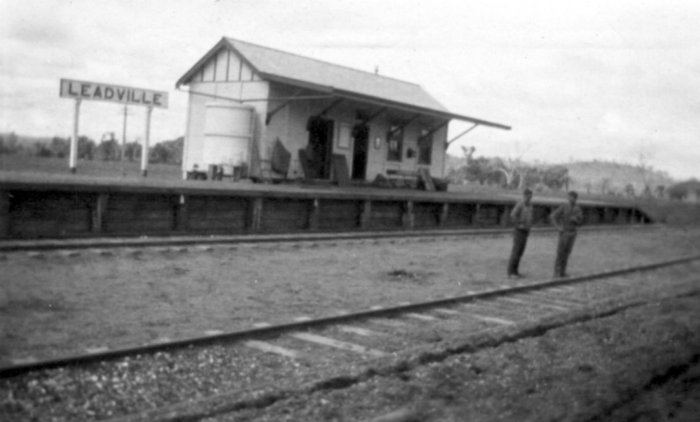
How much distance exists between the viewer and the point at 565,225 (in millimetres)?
13969

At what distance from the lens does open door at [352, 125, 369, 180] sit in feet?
89.0

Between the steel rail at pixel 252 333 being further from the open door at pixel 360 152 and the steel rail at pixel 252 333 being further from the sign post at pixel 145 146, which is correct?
the open door at pixel 360 152

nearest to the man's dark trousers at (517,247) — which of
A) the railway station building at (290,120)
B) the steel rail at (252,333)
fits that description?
the steel rail at (252,333)

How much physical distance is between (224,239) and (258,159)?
915 centimetres

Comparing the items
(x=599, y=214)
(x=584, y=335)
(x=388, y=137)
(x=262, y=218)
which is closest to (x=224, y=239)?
(x=262, y=218)

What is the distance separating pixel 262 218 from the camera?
17.3m

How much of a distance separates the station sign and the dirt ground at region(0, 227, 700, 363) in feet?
23.1

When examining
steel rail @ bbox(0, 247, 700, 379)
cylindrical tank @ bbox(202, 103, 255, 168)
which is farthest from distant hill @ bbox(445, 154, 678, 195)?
cylindrical tank @ bbox(202, 103, 255, 168)

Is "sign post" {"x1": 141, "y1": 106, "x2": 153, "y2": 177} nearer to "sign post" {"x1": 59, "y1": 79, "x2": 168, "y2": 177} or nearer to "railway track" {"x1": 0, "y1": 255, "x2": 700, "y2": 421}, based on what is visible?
"sign post" {"x1": 59, "y1": 79, "x2": 168, "y2": 177}

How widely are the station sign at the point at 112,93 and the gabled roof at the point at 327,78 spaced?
11.5 ft

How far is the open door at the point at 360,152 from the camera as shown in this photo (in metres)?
27.1

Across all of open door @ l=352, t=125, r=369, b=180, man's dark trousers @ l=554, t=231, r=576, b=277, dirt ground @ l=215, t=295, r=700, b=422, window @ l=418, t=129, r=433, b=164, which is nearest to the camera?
dirt ground @ l=215, t=295, r=700, b=422

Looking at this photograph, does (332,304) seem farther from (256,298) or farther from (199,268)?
(199,268)

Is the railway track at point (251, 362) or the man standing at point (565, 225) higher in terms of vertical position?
the man standing at point (565, 225)
